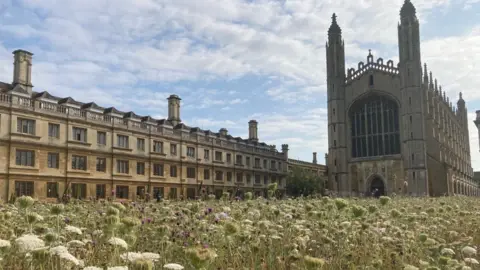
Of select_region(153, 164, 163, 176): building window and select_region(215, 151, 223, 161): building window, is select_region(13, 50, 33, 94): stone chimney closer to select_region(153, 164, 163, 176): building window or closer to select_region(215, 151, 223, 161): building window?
select_region(153, 164, 163, 176): building window

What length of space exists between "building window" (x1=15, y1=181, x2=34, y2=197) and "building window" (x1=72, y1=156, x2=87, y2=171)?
13.4 ft

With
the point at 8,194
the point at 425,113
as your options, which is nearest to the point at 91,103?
the point at 8,194

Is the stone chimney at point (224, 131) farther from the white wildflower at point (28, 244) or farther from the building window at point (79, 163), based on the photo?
the white wildflower at point (28, 244)

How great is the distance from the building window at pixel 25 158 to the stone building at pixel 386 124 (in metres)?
42.0

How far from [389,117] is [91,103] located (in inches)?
1646

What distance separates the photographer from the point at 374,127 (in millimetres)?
63094

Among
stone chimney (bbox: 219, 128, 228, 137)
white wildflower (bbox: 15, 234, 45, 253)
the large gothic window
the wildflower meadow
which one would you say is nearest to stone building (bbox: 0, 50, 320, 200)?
stone chimney (bbox: 219, 128, 228, 137)

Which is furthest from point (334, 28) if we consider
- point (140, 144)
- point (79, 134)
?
point (79, 134)

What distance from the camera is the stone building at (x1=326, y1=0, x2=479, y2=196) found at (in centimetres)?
5850

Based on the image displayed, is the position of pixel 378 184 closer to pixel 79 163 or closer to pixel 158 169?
pixel 158 169

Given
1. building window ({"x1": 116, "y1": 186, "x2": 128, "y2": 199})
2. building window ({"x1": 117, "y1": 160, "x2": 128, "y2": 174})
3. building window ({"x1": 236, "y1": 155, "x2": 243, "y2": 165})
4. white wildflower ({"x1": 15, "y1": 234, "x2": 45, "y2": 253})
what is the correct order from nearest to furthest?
white wildflower ({"x1": 15, "y1": 234, "x2": 45, "y2": 253})
building window ({"x1": 116, "y1": 186, "x2": 128, "y2": 199})
building window ({"x1": 117, "y1": 160, "x2": 128, "y2": 174})
building window ({"x1": 236, "y1": 155, "x2": 243, "y2": 165})

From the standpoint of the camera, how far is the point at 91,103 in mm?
41000

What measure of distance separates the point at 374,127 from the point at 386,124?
1781 mm

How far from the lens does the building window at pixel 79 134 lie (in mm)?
36062
